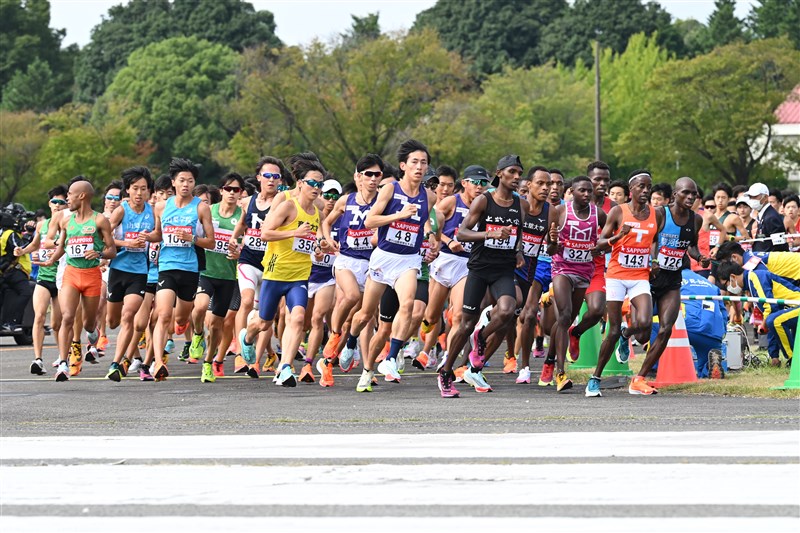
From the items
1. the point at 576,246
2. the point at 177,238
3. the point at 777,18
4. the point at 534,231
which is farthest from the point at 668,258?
the point at 777,18

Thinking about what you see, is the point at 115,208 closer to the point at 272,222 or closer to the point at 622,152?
the point at 272,222

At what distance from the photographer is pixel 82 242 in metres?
15.8

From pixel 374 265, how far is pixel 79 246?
11.8 ft

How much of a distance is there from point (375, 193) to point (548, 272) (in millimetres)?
2462

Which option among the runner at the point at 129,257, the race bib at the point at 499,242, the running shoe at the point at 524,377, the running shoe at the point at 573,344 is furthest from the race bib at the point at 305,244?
the running shoe at the point at 573,344

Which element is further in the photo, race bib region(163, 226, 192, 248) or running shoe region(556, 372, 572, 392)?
race bib region(163, 226, 192, 248)

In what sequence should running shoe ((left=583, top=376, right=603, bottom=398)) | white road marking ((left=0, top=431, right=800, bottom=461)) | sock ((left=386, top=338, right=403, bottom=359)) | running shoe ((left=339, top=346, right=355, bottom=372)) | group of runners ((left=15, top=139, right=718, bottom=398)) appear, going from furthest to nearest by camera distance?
running shoe ((left=339, top=346, right=355, bottom=372)) < sock ((left=386, top=338, right=403, bottom=359)) < group of runners ((left=15, top=139, right=718, bottom=398)) < running shoe ((left=583, top=376, right=603, bottom=398)) < white road marking ((left=0, top=431, right=800, bottom=461))

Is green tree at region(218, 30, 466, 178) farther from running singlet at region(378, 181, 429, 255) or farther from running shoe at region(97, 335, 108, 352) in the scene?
running singlet at region(378, 181, 429, 255)

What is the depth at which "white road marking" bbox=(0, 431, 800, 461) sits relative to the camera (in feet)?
28.5

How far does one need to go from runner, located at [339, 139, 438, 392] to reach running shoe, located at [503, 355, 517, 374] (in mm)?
3049

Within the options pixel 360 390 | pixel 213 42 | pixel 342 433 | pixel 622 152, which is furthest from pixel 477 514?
pixel 213 42

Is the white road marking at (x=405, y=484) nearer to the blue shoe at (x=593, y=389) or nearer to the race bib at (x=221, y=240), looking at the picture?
the blue shoe at (x=593, y=389)

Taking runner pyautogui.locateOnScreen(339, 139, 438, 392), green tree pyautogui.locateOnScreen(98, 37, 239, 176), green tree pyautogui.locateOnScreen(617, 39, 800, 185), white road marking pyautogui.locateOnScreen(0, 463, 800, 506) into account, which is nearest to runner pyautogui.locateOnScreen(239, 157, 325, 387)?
runner pyautogui.locateOnScreen(339, 139, 438, 392)

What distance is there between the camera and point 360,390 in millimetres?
13977
